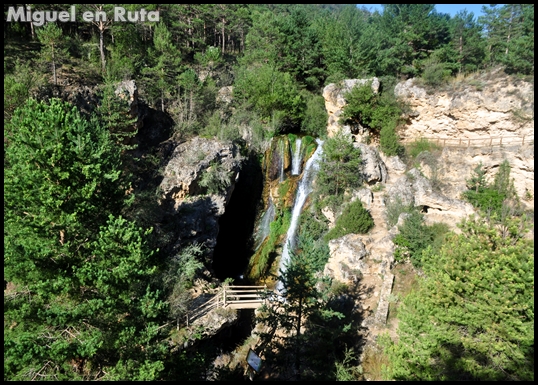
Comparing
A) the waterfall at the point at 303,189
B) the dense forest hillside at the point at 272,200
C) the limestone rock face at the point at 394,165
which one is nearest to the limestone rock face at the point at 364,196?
the dense forest hillside at the point at 272,200

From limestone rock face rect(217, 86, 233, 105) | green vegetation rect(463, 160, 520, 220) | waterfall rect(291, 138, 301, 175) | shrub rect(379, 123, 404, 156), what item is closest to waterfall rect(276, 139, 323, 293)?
waterfall rect(291, 138, 301, 175)

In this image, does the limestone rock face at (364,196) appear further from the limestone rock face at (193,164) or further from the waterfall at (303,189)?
the limestone rock face at (193,164)

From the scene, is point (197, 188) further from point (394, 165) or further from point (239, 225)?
point (394, 165)

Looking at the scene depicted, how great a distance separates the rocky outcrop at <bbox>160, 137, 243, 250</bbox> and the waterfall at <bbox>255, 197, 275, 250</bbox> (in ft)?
11.5

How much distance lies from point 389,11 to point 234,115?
24.0 meters

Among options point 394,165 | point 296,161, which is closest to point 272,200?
point 296,161

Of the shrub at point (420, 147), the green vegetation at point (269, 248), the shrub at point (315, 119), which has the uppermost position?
the shrub at point (315, 119)

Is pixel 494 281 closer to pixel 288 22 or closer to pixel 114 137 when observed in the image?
pixel 114 137

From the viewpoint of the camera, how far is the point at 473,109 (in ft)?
77.4

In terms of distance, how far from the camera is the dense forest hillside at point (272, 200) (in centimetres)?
886

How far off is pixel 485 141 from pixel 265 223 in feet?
57.6

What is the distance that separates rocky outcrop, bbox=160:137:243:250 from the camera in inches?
819

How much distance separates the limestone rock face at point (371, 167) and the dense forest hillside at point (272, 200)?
0.11m

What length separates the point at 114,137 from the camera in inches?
731
